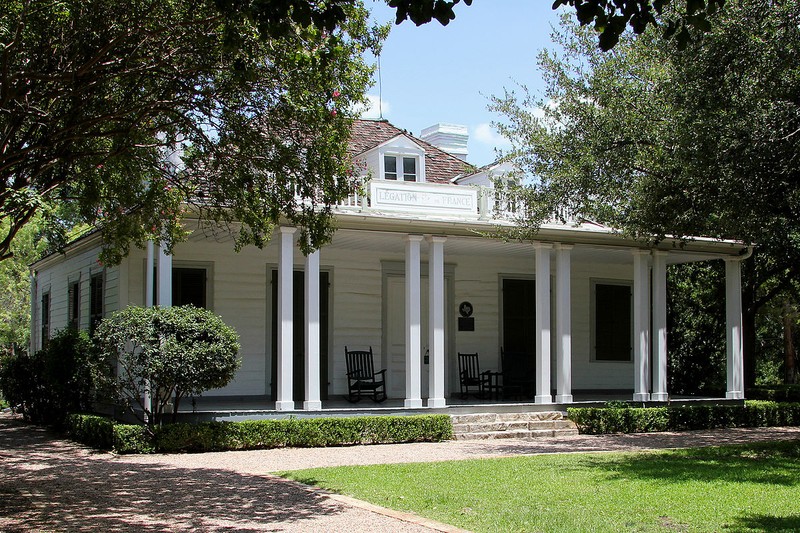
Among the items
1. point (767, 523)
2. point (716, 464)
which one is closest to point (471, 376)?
point (716, 464)

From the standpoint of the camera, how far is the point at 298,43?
27.8ft

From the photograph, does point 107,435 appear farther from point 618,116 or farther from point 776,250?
point 776,250

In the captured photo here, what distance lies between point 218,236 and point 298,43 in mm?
7779

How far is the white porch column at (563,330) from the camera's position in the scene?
16.4 m

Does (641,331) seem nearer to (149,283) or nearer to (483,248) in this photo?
(483,248)

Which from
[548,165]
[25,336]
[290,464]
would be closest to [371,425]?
[290,464]

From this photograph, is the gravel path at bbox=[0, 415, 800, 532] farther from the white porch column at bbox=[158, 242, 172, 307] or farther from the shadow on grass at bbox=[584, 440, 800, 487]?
the white porch column at bbox=[158, 242, 172, 307]

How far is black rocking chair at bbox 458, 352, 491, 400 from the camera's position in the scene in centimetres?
→ 1802

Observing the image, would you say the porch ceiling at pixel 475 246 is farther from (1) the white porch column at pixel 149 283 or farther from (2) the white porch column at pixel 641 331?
(1) the white porch column at pixel 149 283

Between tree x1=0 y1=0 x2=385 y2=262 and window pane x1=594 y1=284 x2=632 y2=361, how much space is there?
37.5 ft

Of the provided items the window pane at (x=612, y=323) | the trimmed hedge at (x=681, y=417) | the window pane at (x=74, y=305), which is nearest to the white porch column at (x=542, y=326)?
the trimmed hedge at (x=681, y=417)

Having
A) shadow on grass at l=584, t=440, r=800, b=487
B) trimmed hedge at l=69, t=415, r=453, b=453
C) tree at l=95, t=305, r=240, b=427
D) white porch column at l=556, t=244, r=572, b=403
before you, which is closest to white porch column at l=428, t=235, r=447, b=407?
trimmed hedge at l=69, t=415, r=453, b=453

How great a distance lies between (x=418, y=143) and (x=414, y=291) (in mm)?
4397

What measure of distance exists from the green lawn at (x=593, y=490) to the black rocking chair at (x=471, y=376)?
5830mm
